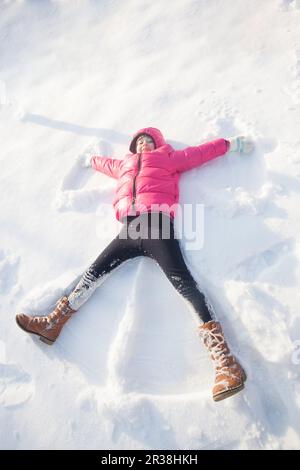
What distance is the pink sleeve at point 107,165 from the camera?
9.90 feet

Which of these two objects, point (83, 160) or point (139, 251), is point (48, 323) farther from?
point (83, 160)

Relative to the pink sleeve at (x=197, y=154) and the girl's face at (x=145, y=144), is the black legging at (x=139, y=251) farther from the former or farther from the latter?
the girl's face at (x=145, y=144)

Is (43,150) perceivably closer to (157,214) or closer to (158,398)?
(157,214)

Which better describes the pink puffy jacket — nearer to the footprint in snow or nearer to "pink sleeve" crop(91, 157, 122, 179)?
"pink sleeve" crop(91, 157, 122, 179)

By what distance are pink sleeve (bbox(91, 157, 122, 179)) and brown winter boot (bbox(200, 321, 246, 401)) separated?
1.58 m

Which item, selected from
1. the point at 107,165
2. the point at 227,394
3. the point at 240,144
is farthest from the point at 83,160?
the point at 227,394

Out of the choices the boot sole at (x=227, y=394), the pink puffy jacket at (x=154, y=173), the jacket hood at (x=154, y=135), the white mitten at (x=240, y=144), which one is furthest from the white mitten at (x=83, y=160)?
the boot sole at (x=227, y=394)

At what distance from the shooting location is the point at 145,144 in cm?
297

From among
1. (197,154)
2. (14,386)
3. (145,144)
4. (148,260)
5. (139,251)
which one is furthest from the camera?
(145,144)

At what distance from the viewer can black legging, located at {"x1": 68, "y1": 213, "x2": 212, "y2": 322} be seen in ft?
7.93

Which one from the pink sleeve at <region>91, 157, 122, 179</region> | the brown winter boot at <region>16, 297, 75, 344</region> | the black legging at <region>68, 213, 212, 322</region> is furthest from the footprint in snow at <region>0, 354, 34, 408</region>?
the pink sleeve at <region>91, 157, 122, 179</region>

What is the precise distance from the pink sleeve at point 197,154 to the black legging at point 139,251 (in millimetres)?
549

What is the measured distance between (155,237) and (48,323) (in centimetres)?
101
